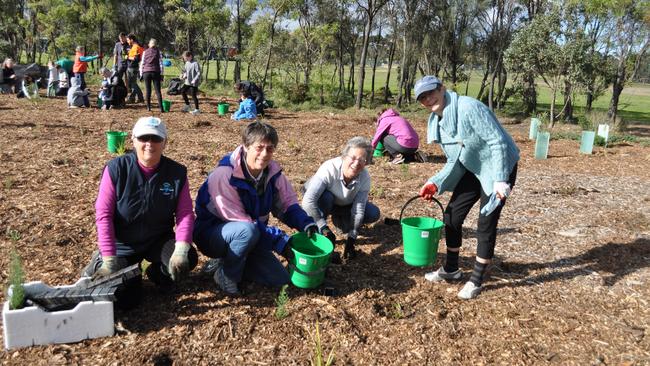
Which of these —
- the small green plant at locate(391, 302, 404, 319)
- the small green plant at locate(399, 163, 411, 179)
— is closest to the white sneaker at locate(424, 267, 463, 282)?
the small green plant at locate(391, 302, 404, 319)

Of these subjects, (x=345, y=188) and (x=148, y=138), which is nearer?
(x=148, y=138)

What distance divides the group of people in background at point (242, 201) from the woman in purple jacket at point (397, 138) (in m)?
4.36

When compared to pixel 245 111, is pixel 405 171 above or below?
below

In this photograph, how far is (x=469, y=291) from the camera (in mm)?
3469

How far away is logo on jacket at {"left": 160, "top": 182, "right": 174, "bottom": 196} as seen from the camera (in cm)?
294

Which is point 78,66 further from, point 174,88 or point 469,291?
point 469,291

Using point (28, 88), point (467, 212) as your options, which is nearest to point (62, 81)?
point (28, 88)

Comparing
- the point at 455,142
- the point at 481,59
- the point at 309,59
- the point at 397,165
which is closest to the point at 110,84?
the point at 397,165

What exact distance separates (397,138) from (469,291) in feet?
15.4

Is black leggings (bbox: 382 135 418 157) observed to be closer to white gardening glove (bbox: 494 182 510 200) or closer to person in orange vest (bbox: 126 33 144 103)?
white gardening glove (bbox: 494 182 510 200)

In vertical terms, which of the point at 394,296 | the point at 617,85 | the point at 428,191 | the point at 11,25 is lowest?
the point at 394,296

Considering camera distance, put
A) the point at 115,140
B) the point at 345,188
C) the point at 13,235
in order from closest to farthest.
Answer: the point at 13,235
the point at 345,188
the point at 115,140

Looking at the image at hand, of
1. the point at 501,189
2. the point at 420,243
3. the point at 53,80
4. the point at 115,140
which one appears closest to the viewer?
the point at 501,189

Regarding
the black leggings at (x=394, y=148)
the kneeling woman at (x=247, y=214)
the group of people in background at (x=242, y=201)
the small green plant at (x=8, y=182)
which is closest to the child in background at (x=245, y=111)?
the black leggings at (x=394, y=148)
